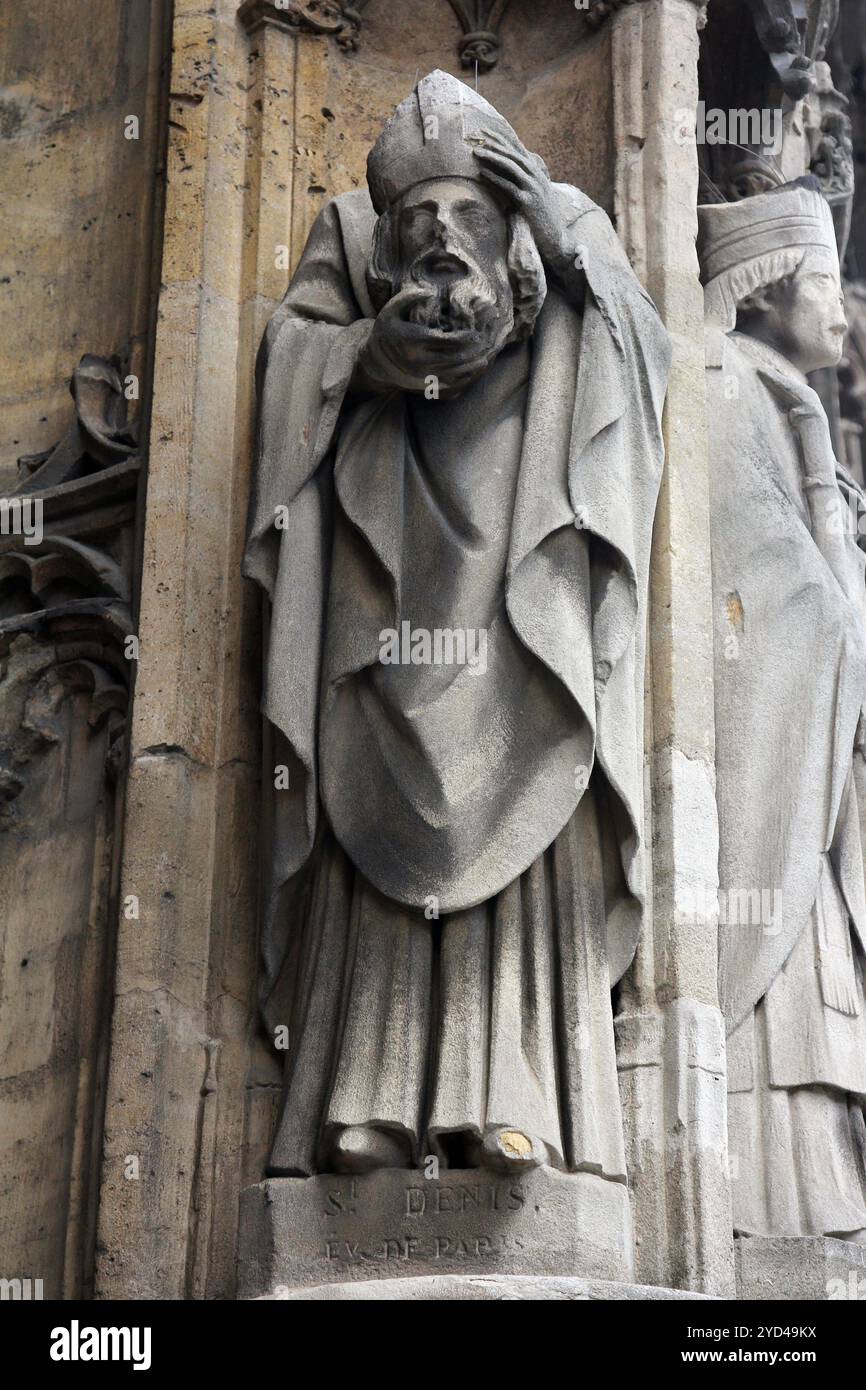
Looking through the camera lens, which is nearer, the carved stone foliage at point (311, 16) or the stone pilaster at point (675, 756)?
the stone pilaster at point (675, 756)

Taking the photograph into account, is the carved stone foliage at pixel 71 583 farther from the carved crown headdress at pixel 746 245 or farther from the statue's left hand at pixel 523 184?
the carved crown headdress at pixel 746 245

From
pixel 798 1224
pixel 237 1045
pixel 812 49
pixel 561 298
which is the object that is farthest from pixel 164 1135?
pixel 812 49

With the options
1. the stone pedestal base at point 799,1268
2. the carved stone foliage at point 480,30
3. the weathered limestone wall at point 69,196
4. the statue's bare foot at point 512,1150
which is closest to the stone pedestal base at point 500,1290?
the statue's bare foot at point 512,1150

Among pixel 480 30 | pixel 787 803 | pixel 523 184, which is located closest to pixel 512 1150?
pixel 787 803

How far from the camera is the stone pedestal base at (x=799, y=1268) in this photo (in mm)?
5531

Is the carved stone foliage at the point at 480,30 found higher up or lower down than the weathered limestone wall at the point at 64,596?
higher up

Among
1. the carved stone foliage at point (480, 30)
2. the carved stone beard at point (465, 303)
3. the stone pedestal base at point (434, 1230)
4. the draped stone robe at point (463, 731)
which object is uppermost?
the carved stone foliage at point (480, 30)

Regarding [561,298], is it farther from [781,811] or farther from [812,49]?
[812,49]

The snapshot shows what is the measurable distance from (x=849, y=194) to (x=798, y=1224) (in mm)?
3504

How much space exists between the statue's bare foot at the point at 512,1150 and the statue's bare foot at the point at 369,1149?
0.19 metres

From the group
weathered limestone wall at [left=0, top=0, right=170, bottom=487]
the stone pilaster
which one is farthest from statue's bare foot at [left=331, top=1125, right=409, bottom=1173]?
weathered limestone wall at [left=0, top=0, right=170, bottom=487]

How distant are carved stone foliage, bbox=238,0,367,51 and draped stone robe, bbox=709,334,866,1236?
114 cm

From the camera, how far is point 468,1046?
530 cm

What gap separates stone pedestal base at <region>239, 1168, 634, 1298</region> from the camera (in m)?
5.18
